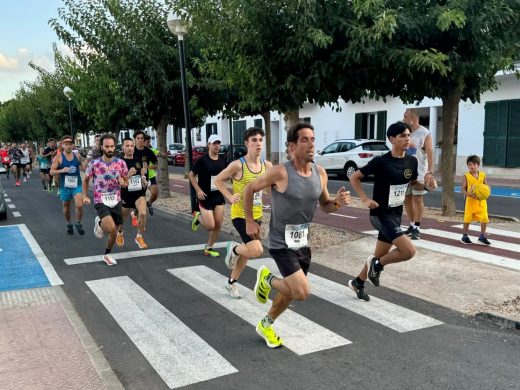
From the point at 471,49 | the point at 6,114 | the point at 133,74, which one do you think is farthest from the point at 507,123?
the point at 6,114

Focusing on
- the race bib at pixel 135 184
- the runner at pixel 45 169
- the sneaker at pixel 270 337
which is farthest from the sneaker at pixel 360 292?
the runner at pixel 45 169

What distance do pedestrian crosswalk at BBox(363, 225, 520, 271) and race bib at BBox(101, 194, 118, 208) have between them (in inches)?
176

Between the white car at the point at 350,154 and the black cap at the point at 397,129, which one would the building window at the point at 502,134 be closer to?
the white car at the point at 350,154

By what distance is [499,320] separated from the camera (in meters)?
4.83

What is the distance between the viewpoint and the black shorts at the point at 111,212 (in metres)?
7.27

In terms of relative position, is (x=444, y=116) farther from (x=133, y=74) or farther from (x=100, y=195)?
(x=133, y=74)

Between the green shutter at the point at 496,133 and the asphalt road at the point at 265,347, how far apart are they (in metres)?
16.5

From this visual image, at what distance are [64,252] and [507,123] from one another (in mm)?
18123

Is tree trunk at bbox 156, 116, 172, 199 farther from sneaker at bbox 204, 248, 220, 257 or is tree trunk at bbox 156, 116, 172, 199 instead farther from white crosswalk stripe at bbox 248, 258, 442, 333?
white crosswalk stripe at bbox 248, 258, 442, 333

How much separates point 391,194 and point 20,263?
562 cm

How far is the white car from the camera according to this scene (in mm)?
20844

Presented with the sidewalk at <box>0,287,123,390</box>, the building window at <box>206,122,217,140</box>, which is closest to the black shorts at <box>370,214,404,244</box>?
the sidewalk at <box>0,287,123,390</box>

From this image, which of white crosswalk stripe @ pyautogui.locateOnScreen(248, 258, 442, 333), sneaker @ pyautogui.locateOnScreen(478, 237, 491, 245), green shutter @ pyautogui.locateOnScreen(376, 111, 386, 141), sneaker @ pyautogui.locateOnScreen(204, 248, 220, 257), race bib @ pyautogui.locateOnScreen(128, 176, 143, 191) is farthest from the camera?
green shutter @ pyautogui.locateOnScreen(376, 111, 386, 141)

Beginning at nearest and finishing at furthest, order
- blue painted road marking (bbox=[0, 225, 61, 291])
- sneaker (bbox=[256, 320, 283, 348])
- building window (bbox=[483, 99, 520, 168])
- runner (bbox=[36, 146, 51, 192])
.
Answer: sneaker (bbox=[256, 320, 283, 348]) → blue painted road marking (bbox=[0, 225, 61, 291]) → runner (bbox=[36, 146, 51, 192]) → building window (bbox=[483, 99, 520, 168])
